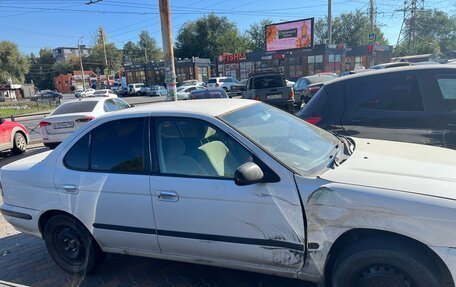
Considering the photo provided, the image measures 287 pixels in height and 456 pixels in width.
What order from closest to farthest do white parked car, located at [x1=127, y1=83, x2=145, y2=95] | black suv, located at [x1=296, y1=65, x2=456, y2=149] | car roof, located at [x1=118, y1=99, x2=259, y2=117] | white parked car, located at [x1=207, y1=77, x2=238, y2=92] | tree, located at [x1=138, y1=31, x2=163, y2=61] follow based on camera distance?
car roof, located at [x1=118, y1=99, x2=259, y2=117] → black suv, located at [x1=296, y1=65, x2=456, y2=149] → white parked car, located at [x1=207, y1=77, x2=238, y2=92] → white parked car, located at [x1=127, y1=83, x2=145, y2=95] → tree, located at [x1=138, y1=31, x2=163, y2=61]

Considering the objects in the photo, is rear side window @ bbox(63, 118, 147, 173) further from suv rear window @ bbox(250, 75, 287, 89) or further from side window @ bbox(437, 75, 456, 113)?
suv rear window @ bbox(250, 75, 287, 89)

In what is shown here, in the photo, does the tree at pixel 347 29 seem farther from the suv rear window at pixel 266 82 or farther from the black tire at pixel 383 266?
the black tire at pixel 383 266

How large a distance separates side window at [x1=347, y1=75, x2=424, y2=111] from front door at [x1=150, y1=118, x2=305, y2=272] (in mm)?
2333

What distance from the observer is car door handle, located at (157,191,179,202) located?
2.78 metres

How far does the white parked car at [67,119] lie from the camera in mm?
9461

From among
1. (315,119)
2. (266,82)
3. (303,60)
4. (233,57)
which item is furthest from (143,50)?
(315,119)

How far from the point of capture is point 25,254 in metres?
4.06

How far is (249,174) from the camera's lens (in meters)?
2.39

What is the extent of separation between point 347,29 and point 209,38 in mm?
32125

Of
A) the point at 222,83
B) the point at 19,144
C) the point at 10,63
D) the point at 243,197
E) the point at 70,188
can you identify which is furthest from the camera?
the point at 10,63

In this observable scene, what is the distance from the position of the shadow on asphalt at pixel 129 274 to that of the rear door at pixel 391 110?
213 centimetres

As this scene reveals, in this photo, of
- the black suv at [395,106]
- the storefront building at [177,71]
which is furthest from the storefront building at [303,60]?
the black suv at [395,106]

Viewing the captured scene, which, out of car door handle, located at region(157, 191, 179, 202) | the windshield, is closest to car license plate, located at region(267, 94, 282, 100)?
the windshield

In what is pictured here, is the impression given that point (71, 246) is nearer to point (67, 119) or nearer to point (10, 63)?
point (67, 119)
